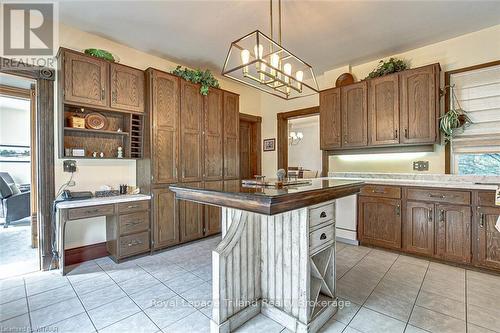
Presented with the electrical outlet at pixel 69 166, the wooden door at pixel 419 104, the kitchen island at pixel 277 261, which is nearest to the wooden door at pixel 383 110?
the wooden door at pixel 419 104

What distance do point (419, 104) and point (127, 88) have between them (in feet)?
12.5

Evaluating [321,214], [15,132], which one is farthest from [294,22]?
[15,132]

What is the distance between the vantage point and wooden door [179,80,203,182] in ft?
11.5

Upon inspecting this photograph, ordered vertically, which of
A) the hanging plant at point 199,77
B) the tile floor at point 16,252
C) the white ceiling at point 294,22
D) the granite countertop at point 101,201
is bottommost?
the tile floor at point 16,252

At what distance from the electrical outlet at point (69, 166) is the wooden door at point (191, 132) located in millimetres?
1286

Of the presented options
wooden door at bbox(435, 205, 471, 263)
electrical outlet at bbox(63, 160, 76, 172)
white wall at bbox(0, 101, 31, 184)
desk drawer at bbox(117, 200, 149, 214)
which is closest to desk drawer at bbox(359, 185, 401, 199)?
wooden door at bbox(435, 205, 471, 263)

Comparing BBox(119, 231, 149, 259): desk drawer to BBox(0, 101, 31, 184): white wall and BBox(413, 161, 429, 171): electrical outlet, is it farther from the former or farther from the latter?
BBox(0, 101, 31, 184): white wall

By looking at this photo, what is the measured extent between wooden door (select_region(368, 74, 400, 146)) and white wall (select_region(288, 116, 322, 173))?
3.06m

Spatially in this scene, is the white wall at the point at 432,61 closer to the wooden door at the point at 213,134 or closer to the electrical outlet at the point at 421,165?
the electrical outlet at the point at 421,165

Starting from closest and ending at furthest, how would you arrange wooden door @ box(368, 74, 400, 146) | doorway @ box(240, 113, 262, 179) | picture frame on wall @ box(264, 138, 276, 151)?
wooden door @ box(368, 74, 400, 146) < picture frame on wall @ box(264, 138, 276, 151) < doorway @ box(240, 113, 262, 179)

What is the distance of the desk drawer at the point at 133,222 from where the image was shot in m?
2.93

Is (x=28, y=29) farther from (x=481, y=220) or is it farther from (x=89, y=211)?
(x=481, y=220)

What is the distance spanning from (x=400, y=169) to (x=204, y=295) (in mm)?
3221

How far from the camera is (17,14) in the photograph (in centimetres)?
257
